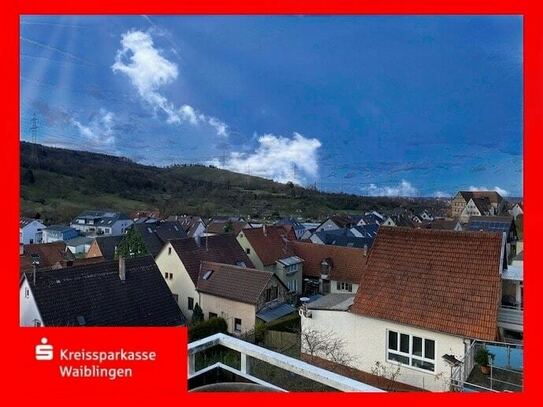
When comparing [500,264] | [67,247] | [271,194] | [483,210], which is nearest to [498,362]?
[500,264]

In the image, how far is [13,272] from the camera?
1.76m

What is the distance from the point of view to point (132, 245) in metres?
9.26

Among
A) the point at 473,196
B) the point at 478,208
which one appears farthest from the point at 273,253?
the point at 473,196

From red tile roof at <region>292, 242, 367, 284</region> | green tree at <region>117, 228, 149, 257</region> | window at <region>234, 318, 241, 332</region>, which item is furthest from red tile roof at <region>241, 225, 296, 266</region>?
window at <region>234, 318, 241, 332</region>

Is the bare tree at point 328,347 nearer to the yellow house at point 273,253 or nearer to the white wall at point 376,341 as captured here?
the white wall at point 376,341

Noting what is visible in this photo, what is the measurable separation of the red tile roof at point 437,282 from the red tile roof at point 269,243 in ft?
23.1

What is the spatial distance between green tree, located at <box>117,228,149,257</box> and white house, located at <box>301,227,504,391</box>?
21.0 feet

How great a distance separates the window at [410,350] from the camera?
3.12 m

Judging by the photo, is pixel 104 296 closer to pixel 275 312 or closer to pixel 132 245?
pixel 275 312

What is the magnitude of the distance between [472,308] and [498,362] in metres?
0.39

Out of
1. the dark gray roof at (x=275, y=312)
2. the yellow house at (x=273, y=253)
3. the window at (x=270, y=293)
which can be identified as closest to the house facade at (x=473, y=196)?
the dark gray roof at (x=275, y=312)

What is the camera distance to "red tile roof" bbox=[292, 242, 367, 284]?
31.3ft

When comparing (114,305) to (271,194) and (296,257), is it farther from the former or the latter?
(296,257)

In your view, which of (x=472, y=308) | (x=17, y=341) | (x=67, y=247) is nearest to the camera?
(x=17, y=341)
